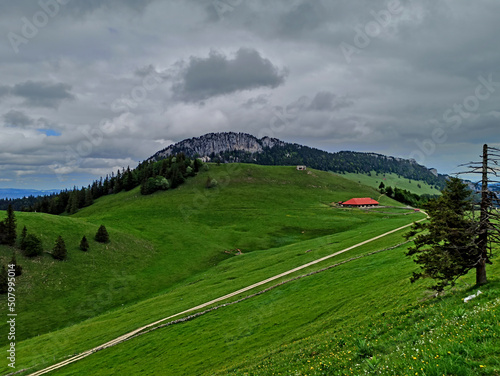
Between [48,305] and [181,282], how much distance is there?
27.7m

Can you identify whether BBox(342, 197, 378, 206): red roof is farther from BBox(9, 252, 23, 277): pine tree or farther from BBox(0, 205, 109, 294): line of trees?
BBox(9, 252, 23, 277): pine tree

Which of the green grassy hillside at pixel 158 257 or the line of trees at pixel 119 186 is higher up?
the line of trees at pixel 119 186

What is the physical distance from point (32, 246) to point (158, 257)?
31.2 metres

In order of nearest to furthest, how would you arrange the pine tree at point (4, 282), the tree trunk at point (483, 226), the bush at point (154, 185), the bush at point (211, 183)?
1. the tree trunk at point (483, 226)
2. the pine tree at point (4, 282)
3. the bush at point (154, 185)
4. the bush at point (211, 183)

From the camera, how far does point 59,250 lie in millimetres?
67188

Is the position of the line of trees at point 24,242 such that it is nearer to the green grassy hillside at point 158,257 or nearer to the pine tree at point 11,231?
the pine tree at point 11,231

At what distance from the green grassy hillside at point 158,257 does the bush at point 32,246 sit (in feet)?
5.44

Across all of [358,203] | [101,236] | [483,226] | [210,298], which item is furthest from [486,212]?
[358,203]

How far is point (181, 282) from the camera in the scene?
7194cm

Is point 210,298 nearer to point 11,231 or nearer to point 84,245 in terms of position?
point 84,245

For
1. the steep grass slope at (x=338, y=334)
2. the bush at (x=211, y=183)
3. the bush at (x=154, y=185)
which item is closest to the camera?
the steep grass slope at (x=338, y=334)

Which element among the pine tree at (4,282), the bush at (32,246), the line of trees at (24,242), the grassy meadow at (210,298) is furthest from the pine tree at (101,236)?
the pine tree at (4,282)

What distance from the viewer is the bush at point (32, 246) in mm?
63281

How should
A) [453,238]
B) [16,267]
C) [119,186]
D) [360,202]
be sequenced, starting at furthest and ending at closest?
1. [119,186]
2. [360,202]
3. [16,267]
4. [453,238]
